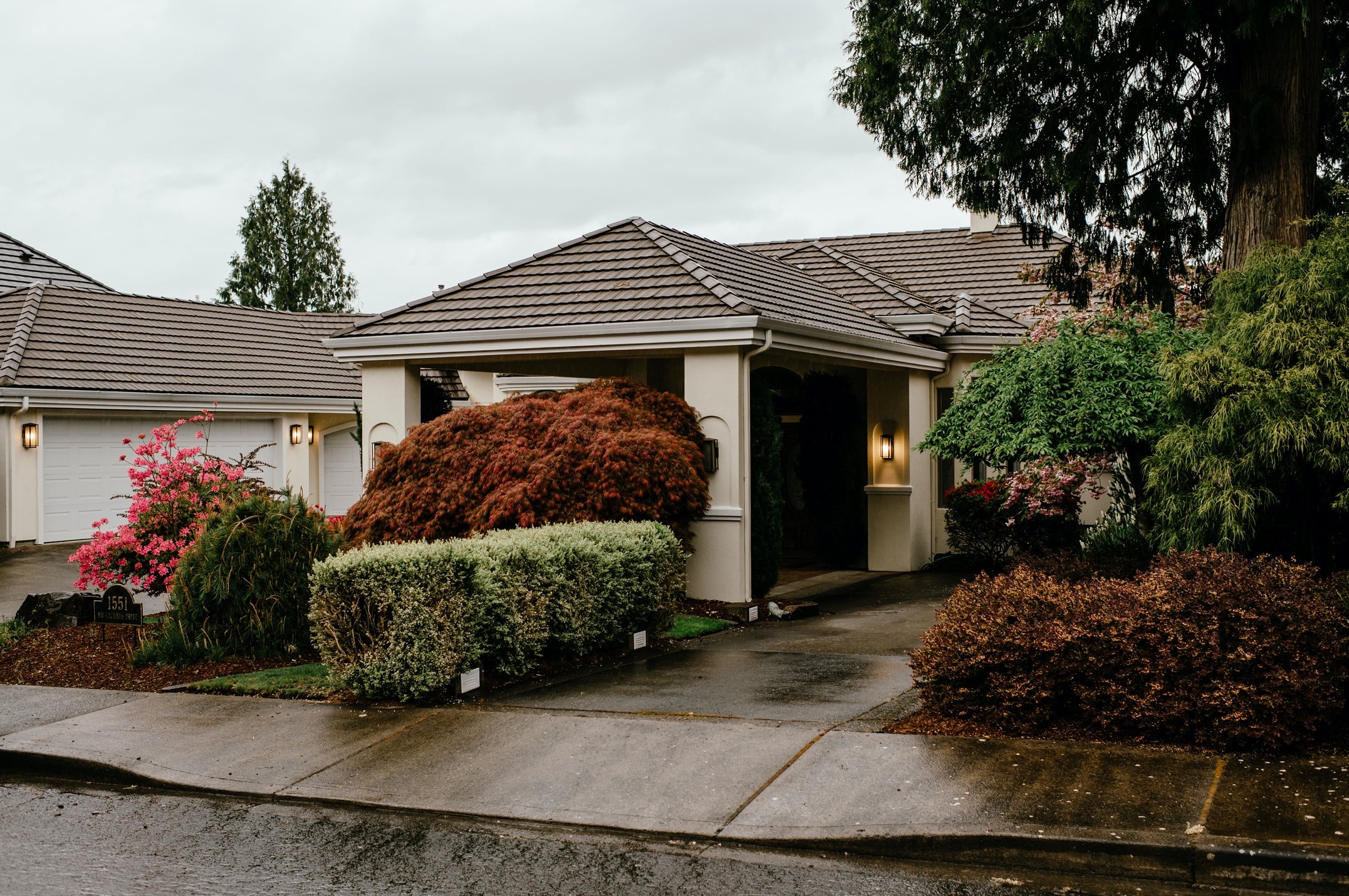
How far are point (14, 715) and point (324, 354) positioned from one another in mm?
20381

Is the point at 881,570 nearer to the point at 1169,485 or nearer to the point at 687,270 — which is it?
the point at 687,270

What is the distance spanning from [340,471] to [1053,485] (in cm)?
1889

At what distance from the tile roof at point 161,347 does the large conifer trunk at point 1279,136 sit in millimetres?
19225

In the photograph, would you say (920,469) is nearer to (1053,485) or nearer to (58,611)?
(1053,485)

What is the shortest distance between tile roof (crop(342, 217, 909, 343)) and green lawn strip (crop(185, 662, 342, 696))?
5810mm

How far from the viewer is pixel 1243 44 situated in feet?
33.9

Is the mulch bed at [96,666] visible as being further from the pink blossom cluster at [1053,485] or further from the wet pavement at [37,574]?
the pink blossom cluster at [1053,485]

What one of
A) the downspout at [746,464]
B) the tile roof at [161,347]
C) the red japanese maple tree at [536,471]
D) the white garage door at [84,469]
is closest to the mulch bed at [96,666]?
the red japanese maple tree at [536,471]

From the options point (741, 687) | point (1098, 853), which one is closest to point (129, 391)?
point (741, 687)

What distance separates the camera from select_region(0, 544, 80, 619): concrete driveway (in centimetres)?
1511

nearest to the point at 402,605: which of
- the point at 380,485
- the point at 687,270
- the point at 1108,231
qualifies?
the point at 380,485

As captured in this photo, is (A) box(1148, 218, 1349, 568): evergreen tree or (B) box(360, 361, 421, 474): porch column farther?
(B) box(360, 361, 421, 474): porch column

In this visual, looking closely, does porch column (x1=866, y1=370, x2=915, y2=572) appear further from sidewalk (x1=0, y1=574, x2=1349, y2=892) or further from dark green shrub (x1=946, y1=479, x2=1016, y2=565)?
sidewalk (x1=0, y1=574, x2=1349, y2=892)

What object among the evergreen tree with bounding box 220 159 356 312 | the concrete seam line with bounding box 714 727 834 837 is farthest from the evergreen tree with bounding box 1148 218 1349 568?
the evergreen tree with bounding box 220 159 356 312
